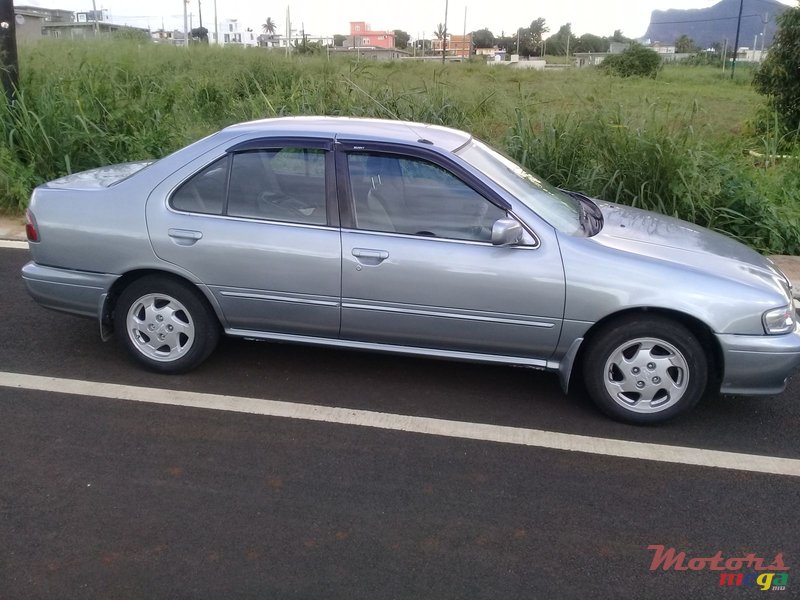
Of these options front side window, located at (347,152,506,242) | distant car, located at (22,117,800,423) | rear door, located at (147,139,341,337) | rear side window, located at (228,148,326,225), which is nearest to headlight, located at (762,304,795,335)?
distant car, located at (22,117,800,423)

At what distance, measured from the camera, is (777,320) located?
13.4ft

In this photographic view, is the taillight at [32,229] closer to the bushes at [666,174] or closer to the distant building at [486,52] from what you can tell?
the bushes at [666,174]

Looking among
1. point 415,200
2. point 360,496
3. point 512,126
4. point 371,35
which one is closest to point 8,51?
point 512,126

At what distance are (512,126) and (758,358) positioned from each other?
18.0 feet

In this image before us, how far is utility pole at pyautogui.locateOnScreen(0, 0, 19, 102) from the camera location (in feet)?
31.4

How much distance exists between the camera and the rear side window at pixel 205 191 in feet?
14.9

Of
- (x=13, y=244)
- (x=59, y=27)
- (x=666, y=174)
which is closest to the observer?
(x=13, y=244)

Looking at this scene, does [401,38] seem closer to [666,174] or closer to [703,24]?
[703,24]

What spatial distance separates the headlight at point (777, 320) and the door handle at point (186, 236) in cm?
319

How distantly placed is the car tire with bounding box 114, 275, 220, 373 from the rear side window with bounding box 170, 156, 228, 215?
46 centimetres

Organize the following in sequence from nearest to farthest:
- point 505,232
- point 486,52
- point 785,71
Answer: point 505,232, point 785,71, point 486,52

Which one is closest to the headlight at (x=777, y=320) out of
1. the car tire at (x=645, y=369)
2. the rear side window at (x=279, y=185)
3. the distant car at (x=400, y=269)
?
the distant car at (x=400, y=269)

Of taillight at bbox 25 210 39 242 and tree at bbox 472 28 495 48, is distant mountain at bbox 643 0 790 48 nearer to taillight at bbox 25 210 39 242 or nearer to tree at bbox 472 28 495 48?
tree at bbox 472 28 495 48

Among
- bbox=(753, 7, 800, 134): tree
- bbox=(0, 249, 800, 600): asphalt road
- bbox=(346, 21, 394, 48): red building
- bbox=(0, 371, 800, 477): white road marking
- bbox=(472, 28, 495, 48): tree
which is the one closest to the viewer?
bbox=(0, 249, 800, 600): asphalt road
